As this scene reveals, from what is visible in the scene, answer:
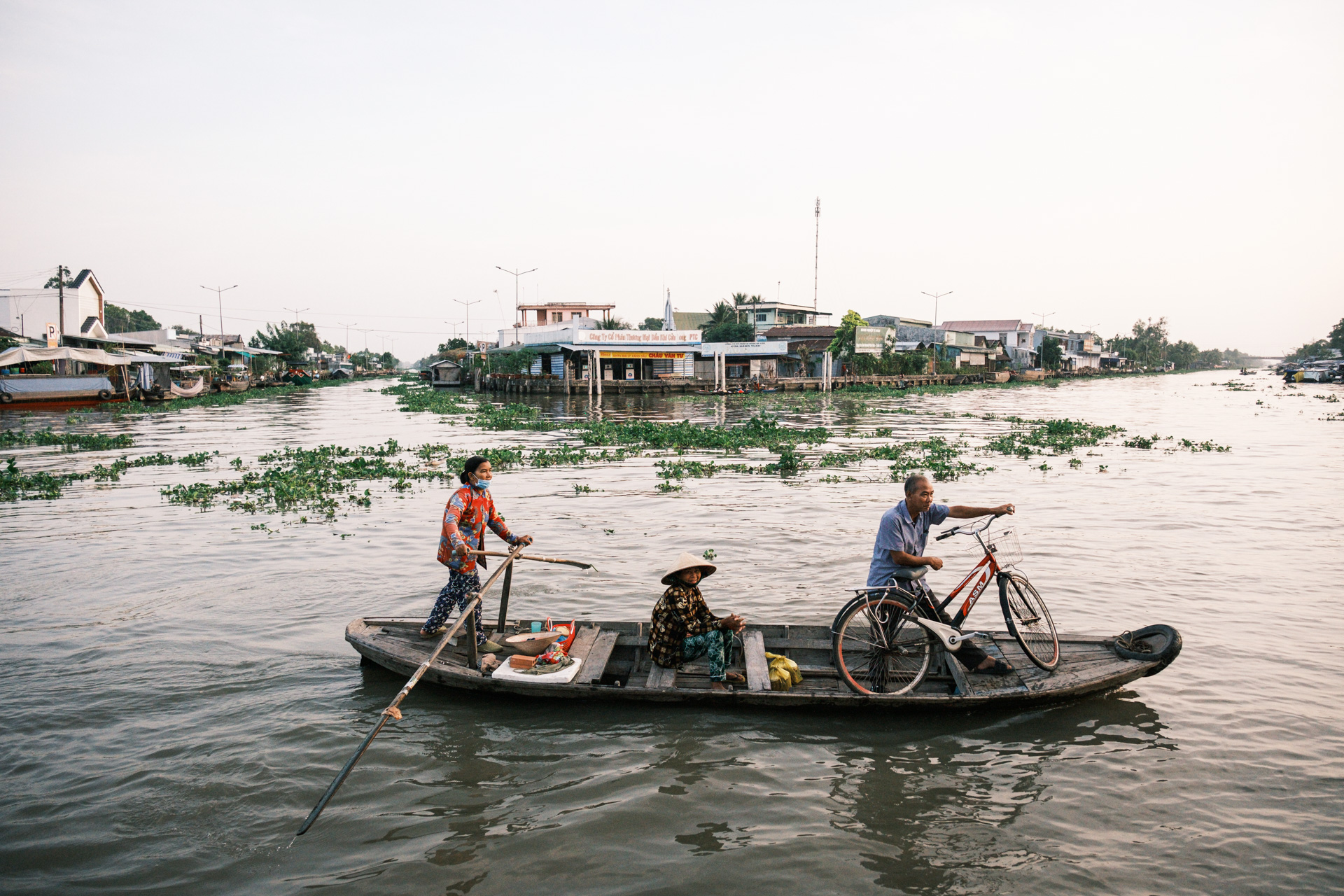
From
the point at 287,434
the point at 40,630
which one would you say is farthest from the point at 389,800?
the point at 287,434

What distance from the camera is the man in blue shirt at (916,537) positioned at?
633 cm

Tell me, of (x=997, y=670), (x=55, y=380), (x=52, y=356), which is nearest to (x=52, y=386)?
(x=55, y=380)

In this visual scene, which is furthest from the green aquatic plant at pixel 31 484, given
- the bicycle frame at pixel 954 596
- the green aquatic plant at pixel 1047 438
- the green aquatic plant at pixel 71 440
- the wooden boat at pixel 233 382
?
the wooden boat at pixel 233 382

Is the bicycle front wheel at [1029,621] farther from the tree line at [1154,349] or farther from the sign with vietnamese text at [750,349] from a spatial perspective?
the tree line at [1154,349]

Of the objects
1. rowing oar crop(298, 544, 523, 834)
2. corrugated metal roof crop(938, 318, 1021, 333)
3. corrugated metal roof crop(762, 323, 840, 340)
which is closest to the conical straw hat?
rowing oar crop(298, 544, 523, 834)

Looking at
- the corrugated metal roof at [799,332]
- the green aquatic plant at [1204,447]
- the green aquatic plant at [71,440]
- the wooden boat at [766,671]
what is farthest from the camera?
the corrugated metal roof at [799,332]

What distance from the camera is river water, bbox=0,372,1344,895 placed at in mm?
4828

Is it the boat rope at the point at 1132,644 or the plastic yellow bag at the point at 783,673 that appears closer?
the plastic yellow bag at the point at 783,673

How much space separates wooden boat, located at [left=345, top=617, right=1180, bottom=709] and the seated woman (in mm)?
137

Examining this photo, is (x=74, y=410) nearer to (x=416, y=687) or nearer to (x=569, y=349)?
(x=569, y=349)

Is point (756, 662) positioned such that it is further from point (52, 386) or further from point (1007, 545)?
point (52, 386)

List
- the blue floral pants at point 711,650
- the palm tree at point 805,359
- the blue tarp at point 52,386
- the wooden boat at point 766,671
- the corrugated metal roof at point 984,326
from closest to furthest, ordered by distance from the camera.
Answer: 1. the wooden boat at point 766,671
2. the blue floral pants at point 711,650
3. the blue tarp at point 52,386
4. the palm tree at point 805,359
5. the corrugated metal roof at point 984,326

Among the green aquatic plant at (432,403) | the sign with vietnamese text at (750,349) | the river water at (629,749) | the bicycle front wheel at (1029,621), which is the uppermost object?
the sign with vietnamese text at (750,349)

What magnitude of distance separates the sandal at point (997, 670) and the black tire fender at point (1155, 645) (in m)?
1.05
